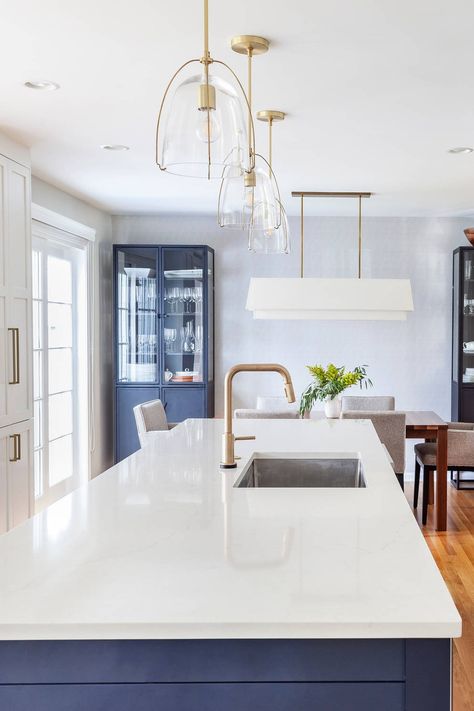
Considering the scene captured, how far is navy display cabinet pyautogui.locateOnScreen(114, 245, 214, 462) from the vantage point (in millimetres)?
6535

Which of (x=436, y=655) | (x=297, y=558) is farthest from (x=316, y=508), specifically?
(x=436, y=655)

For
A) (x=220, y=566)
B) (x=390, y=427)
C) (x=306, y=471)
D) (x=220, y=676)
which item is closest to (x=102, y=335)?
(x=390, y=427)

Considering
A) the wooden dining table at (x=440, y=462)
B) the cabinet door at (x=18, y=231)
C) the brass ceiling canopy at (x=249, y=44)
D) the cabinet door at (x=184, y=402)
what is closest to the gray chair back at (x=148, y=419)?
the cabinet door at (x=18, y=231)

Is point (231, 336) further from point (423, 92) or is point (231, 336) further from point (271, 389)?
point (423, 92)

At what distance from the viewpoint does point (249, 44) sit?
2.66m

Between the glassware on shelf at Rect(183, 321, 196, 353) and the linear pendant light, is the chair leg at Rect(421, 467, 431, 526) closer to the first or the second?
the linear pendant light

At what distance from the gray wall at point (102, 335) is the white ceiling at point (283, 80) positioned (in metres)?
1.29

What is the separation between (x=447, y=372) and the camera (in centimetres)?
688

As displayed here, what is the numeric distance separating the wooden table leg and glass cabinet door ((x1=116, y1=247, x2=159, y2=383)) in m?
2.68

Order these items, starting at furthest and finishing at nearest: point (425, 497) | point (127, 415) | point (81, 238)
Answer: point (127, 415)
point (81, 238)
point (425, 497)

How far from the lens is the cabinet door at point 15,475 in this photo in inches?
151

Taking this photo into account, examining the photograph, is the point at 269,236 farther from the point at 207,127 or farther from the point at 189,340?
the point at 189,340

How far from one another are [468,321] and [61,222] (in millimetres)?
3644

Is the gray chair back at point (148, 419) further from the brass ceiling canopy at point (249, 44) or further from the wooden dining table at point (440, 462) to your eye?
the brass ceiling canopy at point (249, 44)
